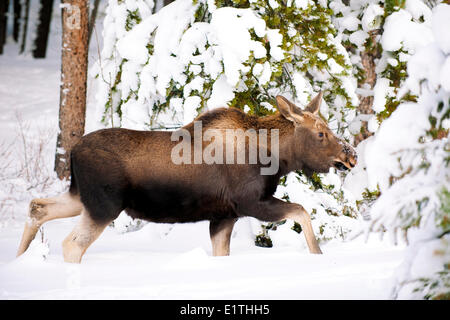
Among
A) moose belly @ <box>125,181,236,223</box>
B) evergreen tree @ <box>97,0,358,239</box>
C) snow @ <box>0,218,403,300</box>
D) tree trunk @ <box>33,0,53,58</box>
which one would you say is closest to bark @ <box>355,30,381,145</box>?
evergreen tree @ <box>97,0,358,239</box>

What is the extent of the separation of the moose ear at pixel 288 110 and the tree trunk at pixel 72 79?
537 cm

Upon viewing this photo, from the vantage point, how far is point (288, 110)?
605 centimetres

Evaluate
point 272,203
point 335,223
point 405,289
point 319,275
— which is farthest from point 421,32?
point 405,289

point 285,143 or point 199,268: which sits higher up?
point 285,143

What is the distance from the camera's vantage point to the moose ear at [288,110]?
19.8ft

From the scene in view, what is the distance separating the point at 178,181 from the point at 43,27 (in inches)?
864

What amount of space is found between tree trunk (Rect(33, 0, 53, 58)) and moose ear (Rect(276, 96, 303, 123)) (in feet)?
66.4

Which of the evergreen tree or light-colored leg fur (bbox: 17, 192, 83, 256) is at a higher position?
the evergreen tree

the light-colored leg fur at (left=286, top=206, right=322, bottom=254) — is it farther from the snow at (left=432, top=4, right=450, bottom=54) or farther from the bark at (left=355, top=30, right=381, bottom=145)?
the bark at (left=355, top=30, right=381, bottom=145)

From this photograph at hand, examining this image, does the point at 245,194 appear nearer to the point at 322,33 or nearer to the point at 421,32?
the point at 322,33

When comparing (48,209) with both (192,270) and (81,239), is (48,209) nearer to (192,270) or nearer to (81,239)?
(81,239)

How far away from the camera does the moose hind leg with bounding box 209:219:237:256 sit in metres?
6.10

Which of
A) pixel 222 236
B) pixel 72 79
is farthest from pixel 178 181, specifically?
pixel 72 79

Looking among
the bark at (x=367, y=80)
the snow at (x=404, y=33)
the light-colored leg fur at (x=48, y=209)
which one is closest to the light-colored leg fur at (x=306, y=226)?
the light-colored leg fur at (x=48, y=209)
